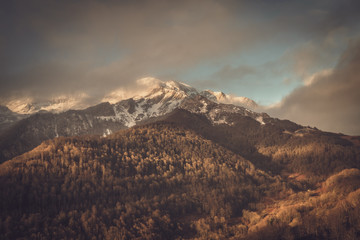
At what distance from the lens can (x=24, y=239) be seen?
19950cm

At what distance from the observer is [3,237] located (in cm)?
19750

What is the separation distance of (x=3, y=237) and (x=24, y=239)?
14.4 meters
